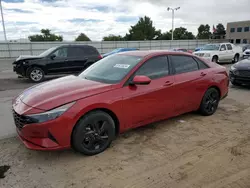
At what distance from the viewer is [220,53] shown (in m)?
17.0

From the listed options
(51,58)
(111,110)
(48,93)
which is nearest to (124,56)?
(111,110)

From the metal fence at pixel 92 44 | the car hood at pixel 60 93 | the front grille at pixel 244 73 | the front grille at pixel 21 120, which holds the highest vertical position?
Answer: the metal fence at pixel 92 44

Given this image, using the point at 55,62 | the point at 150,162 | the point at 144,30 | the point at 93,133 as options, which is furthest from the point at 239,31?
the point at 93,133

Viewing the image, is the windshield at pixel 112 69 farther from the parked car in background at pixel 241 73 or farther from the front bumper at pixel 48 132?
the parked car in background at pixel 241 73

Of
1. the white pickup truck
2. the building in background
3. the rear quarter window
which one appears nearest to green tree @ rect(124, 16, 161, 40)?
the building in background

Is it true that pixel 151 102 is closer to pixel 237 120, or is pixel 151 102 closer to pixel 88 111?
pixel 88 111

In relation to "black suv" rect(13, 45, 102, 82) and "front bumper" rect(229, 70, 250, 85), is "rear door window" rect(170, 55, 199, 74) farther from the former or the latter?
"black suv" rect(13, 45, 102, 82)

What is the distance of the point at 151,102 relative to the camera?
12.7 feet

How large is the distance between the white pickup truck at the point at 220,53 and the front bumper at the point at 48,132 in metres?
15.2

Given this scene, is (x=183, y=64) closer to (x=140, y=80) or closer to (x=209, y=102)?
(x=209, y=102)

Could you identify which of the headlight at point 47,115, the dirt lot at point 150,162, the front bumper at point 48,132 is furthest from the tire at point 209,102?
the headlight at point 47,115

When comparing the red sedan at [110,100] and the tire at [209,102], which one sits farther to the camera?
the tire at [209,102]

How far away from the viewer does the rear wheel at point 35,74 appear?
988cm

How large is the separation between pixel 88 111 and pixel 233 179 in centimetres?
211
